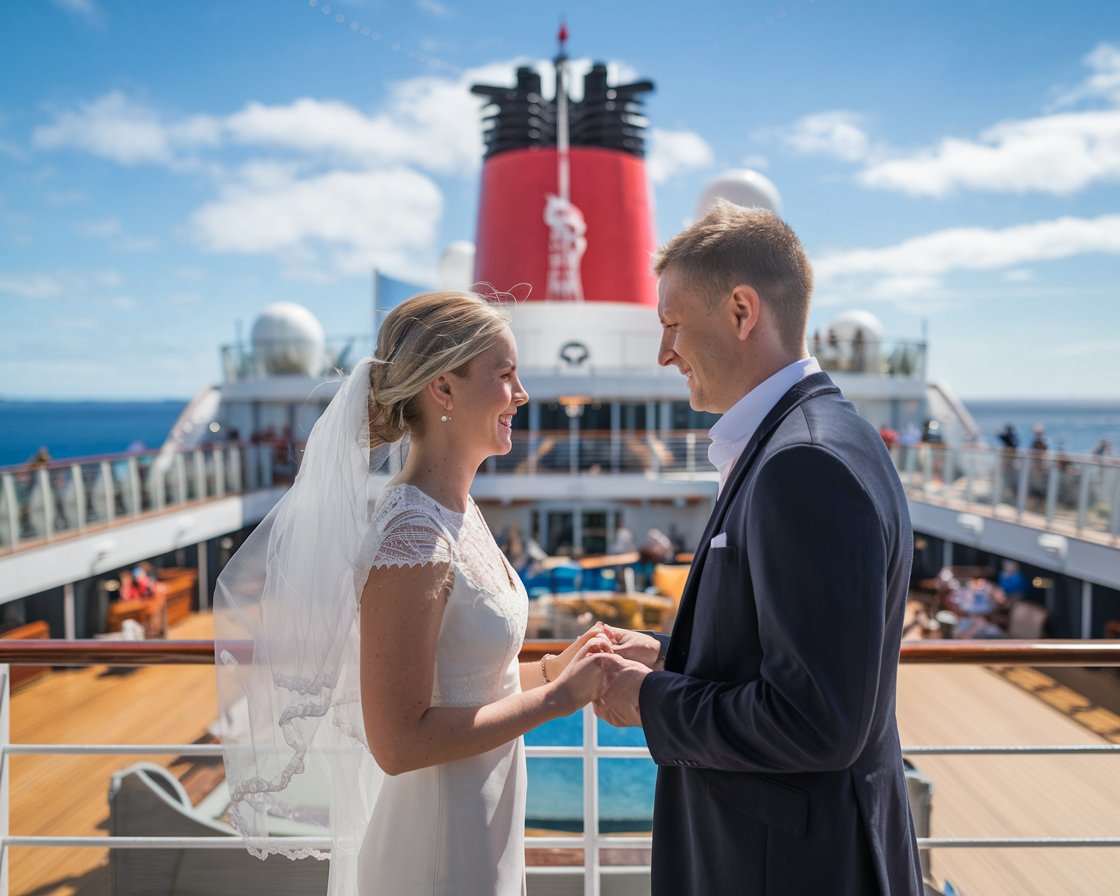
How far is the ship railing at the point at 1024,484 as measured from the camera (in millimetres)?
8680

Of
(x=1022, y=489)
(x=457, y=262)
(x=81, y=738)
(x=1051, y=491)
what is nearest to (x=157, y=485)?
(x=81, y=738)

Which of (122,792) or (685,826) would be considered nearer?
(685,826)

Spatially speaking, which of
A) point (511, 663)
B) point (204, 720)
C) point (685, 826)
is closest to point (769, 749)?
point (685, 826)

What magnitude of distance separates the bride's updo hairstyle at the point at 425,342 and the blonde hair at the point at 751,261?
14.9 inches

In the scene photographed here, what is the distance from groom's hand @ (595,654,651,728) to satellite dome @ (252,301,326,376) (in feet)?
57.4

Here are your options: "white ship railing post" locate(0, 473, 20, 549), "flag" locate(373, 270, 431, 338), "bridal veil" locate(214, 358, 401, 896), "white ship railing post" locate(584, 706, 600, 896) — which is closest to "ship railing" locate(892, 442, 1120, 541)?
"white ship railing post" locate(584, 706, 600, 896)

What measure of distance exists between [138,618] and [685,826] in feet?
32.7

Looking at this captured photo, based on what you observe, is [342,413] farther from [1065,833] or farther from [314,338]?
[314,338]

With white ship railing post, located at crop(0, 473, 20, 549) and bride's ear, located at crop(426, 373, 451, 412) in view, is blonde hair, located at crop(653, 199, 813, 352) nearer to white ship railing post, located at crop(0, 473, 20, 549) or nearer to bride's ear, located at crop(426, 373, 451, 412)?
bride's ear, located at crop(426, 373, 451, 412)

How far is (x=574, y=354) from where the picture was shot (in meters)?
15.1

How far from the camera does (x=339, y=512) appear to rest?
1525 mm

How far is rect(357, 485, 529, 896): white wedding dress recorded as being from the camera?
1416 mm

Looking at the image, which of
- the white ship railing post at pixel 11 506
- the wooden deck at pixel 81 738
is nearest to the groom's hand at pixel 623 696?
the wooden deck at pixel 81 738

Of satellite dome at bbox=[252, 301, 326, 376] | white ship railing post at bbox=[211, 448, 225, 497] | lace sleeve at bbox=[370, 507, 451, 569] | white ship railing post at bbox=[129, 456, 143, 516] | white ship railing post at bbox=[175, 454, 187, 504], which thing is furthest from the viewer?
satellite dome at bbox=[252, 301, 326, 376]
